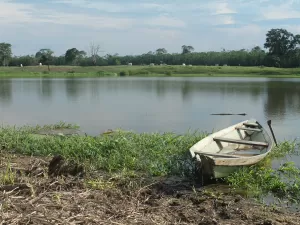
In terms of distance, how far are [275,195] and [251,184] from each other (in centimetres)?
47

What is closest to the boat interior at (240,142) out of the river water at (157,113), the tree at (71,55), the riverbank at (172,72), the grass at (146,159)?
the grass at (146,159)

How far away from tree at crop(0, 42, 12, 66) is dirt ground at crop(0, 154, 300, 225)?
80388mm

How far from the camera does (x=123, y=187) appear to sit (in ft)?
20.1

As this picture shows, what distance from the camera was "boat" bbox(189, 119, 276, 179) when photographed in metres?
6.89

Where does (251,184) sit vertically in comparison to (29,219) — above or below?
below

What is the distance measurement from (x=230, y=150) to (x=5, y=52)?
79587 millimetres

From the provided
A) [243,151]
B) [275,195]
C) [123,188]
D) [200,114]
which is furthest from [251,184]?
[200,114]

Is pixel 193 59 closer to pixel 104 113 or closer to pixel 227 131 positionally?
pixel 104 113

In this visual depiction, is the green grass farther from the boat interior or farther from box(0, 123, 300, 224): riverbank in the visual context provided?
the boat interior

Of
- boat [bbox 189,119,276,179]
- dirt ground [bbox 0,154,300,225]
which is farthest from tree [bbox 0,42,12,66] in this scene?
dirt ground [bbox 0,154,300,225]

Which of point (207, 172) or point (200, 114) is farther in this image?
point (200, 114)

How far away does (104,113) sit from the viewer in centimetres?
1842

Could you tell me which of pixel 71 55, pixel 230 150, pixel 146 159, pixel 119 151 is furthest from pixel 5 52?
pixel 146 159

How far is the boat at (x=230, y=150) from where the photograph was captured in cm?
689
